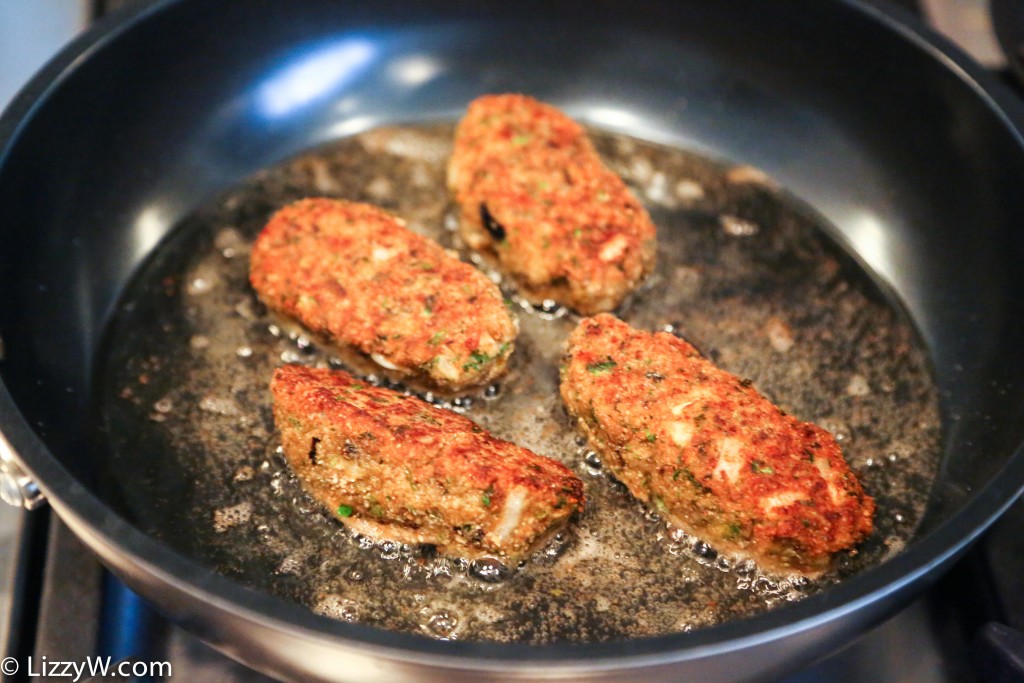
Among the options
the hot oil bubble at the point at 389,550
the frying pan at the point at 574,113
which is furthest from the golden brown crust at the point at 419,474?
the frying pan at the point at 574,113

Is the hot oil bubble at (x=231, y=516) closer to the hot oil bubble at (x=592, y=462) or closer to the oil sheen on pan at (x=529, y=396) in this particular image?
the oil sheen on pan at (x=529, y=396)

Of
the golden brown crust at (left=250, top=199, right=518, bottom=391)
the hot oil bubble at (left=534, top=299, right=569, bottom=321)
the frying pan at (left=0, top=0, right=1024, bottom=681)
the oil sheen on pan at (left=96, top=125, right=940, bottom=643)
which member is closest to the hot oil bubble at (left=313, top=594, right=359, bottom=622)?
the oil sheen on pan at (left=96, top=125, right=940, bottom=643)

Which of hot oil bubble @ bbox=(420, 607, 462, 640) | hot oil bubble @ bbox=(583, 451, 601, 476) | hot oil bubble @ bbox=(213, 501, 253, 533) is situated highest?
hot oil bubble @ bbox=(583, 451, 601, 476)

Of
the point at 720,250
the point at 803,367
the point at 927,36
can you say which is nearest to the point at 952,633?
the point at 803,367

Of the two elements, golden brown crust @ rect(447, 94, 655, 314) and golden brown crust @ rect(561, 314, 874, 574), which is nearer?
golden brown crust @ rect(561, 314, 874, 574)

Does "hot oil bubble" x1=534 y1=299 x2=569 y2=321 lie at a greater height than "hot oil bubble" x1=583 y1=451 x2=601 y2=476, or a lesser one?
greater

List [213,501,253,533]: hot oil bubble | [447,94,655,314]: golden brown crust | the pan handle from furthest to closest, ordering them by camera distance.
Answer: [447,94,655,314]: golden brown crust, [213,501,253,533]: hot oil bubble, the pan handle

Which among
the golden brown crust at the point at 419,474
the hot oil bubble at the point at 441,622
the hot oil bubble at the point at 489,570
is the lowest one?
the hot oil bubble at the point at 441,622

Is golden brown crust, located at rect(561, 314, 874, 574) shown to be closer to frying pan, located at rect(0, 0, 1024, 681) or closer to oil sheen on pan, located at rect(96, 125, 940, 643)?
oil sheen on pan, located at rect(96, 125, 940, 643)
